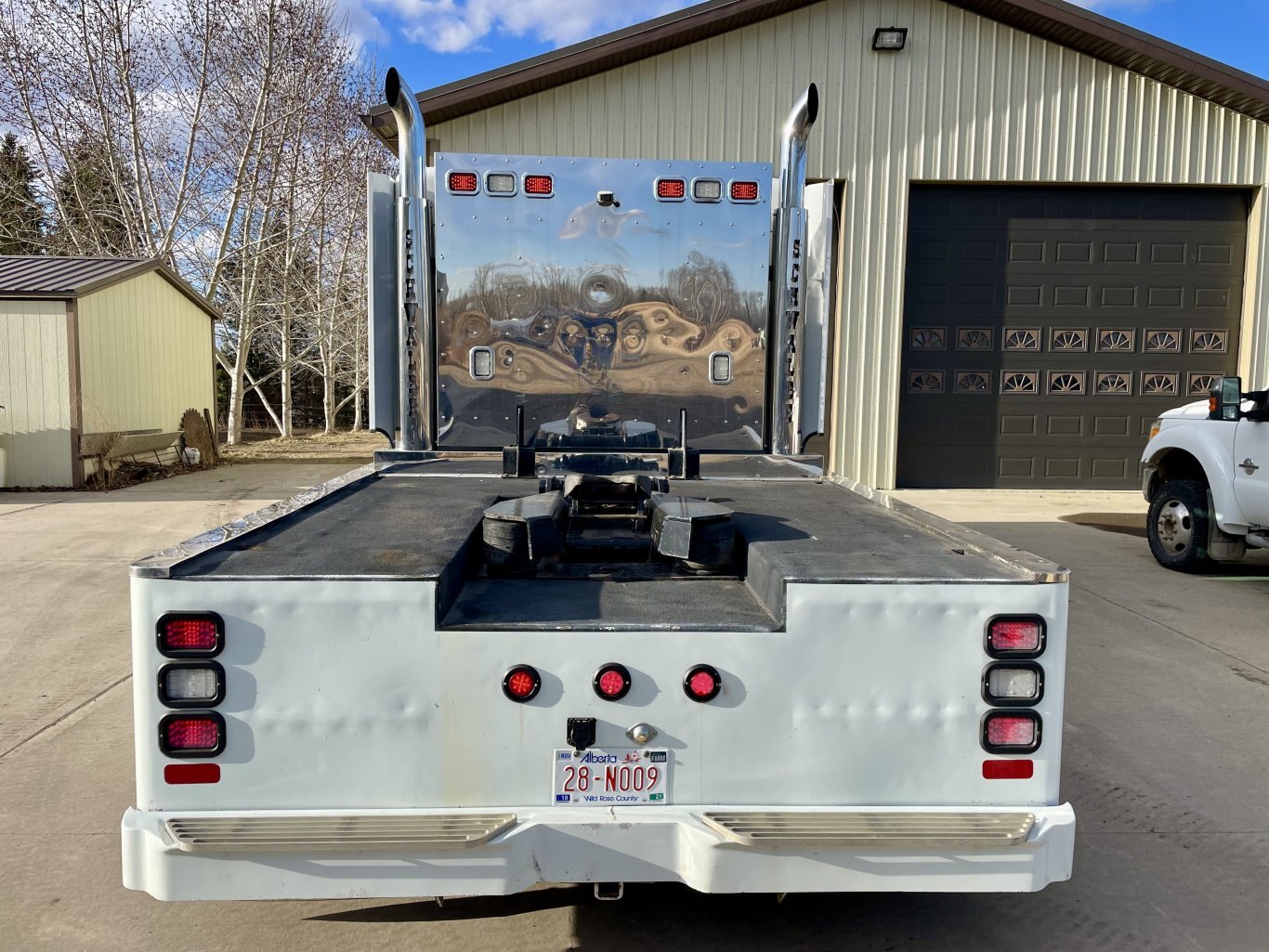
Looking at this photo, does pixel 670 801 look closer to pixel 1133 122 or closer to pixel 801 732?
pixel 801 732

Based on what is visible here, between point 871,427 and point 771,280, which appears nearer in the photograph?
point 771,280

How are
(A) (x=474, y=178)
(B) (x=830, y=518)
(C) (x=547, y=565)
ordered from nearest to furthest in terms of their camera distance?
(C) (x=547, y=565)
(B) (x=830, y=518)
(A) (x=474, y=178)

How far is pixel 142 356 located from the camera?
16641 mm

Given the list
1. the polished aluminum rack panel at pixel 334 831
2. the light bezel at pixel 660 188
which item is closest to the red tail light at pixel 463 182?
the light bezel at pixel 660 188

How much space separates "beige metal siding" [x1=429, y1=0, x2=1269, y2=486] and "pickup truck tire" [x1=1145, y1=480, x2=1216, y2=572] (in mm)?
5085

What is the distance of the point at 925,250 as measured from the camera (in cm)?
1394

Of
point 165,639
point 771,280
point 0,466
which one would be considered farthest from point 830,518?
point 0,466

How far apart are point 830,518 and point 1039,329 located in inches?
466

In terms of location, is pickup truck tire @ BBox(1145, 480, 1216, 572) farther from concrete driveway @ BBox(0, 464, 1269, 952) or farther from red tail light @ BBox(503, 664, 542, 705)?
red tail light @ BBox(503, 664, 542, 705)

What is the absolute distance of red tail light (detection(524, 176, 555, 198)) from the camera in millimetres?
4695

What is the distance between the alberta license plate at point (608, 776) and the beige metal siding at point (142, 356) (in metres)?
14.1

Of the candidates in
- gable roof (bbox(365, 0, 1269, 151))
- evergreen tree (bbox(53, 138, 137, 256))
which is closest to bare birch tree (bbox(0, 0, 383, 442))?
evergreen tree (bbox(53, 138, 137, 256))

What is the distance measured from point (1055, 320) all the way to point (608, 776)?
525 inches

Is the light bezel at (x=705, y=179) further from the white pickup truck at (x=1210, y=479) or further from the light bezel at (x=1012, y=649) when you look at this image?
the white pickup truck at (x=1210, y=479)
